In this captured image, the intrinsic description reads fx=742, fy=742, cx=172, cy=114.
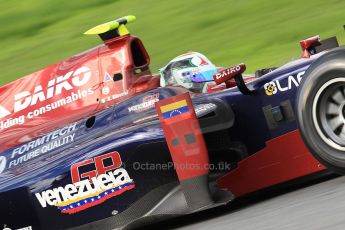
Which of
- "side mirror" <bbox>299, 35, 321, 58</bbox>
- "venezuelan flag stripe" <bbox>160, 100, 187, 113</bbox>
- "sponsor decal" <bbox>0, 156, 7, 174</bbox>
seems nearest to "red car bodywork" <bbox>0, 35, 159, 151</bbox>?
"sponsor decal" <bbox>0, 156, 7, 174</bbox>

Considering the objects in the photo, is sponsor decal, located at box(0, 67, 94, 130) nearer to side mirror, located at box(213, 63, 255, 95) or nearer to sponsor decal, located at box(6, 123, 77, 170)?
sponsor decal, located at box(6, 123, 77, 170)

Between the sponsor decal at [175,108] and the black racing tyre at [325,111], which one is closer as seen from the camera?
the black racing tyre at [325,111]

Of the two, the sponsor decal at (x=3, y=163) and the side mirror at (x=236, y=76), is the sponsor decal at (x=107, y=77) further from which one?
the side mirror at (x=236, y=76)

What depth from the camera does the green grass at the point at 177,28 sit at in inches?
469

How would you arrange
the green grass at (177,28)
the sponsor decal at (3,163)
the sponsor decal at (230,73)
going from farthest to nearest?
the green grass at (177,28), the sponsor decal at (3,163), the sponsor decal at (230,73)

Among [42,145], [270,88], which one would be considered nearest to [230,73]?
[270,88]

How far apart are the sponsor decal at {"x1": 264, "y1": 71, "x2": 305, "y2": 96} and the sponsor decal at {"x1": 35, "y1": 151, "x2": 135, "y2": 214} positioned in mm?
1153

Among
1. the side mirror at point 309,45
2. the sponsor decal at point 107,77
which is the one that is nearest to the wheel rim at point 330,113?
the side mirror at point 309,45

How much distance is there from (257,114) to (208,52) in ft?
24.4

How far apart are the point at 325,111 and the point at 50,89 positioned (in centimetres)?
284

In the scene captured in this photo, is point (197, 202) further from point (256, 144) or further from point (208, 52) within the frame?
point (208, 52)

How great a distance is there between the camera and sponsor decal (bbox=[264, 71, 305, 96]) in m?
5.02

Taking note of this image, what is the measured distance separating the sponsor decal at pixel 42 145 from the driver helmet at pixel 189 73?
0.88m

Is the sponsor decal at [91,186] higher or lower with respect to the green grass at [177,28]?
lower
